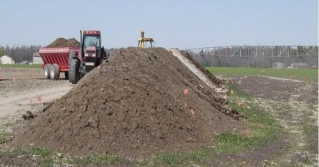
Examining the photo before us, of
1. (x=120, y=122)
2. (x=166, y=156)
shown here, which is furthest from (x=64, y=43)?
(x=166, y=156)

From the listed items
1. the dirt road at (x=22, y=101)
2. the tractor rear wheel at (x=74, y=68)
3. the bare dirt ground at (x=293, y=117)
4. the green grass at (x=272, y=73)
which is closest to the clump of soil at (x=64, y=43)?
the tractor rear wheel at (x=74, y=68)

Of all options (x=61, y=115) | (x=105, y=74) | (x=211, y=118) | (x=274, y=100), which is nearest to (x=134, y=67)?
(x=105, y=74)

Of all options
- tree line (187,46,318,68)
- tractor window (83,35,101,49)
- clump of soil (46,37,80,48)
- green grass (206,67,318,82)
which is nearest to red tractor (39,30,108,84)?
tractor window (83,35,101,49)

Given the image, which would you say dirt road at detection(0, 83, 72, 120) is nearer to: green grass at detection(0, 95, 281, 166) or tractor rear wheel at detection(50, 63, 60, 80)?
green grass at detection(0, 95, 281, 166)

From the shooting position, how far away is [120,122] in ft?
34.9

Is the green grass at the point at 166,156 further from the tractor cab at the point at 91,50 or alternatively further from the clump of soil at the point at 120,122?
the tractor cab at the point at 91,50

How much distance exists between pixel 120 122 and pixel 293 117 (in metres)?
9.24

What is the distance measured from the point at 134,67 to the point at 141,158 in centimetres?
475

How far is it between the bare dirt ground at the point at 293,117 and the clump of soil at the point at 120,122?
1855 millimetres

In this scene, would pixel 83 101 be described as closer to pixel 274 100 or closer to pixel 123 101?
pixel 123 101

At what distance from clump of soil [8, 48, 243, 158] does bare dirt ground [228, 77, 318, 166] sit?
185 centimetres

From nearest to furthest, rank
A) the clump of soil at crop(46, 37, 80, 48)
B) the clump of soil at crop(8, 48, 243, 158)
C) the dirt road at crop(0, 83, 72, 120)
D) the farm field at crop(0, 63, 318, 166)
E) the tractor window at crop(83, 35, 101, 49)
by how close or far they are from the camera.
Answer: the farm field at crop(0, 63, 318, 166), the clump of soil at crop(8, 48, 243, 158), the dirt road at crop(0, 83, 72, 120), the tractor window at crop(83, 35, 101, 49), the clump of soil at crop(46, 37, 80, 48)

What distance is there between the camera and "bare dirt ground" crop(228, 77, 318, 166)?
415 inches

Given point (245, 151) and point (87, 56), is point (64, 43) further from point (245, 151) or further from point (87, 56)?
point (245, 151)
